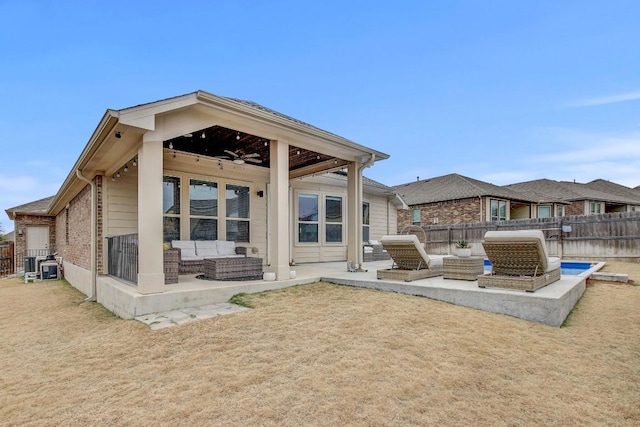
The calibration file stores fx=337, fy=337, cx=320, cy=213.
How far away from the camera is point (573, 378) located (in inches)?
124

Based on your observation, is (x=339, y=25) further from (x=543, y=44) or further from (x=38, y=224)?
(x=38, y=224)

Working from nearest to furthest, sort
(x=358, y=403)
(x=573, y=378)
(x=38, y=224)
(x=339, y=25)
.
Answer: (x=358, y=403), (x=573, y=378), (x=339, y=25), (x=38, y=224)

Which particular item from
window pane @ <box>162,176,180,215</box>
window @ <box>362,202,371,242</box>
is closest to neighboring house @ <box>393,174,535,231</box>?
window @ <box>362,202,371,242</box>

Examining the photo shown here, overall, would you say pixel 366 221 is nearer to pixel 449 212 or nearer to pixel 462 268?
pixel 462 268

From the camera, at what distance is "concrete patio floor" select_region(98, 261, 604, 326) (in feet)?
15.5

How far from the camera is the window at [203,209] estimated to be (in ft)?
28.0

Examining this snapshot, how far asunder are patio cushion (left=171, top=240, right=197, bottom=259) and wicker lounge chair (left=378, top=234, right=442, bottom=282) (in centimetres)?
443

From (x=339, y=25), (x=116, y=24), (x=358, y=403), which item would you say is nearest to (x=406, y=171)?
(x=339, y=25)

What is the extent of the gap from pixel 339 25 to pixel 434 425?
38.9 ft

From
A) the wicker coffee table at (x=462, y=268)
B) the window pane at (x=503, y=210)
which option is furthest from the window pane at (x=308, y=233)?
the window pane at (x=503, y=210)

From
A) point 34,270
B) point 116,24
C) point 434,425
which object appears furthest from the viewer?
point 34,270

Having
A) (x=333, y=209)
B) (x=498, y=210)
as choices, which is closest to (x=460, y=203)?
(x=498, y=210)

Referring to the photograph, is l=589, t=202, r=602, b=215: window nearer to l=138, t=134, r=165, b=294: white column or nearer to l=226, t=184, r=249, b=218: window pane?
l=226, t=184, r=249, b=218: window pane

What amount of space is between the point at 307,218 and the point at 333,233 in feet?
4.04
